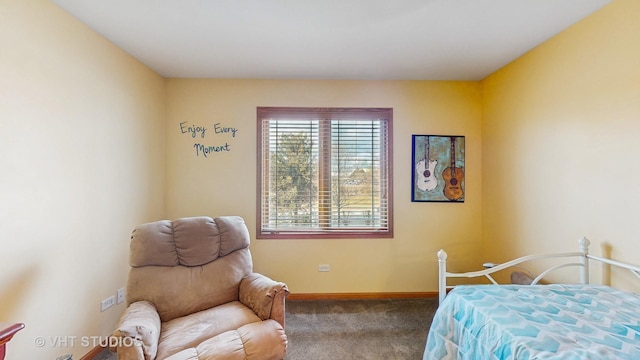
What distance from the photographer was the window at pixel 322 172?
10.2ft

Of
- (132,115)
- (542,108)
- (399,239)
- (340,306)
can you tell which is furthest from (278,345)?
(542,108)

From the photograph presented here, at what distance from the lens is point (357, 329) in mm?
2451

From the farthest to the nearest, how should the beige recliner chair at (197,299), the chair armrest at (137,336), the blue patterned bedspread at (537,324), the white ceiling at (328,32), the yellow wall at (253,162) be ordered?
the white ceiling at (328,32) < the yellow wall at (253,162) < the beige recliner chair at (197,299) < the chair armrest at (137,336) < the blue patterned bedspread at (537,324)

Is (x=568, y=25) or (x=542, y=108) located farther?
(x=542, y=108)

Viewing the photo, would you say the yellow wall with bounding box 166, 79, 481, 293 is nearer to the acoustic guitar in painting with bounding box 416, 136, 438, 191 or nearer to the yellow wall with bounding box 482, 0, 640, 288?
the acoustic guitar in painting with bounding box 416, 136, 438, 191

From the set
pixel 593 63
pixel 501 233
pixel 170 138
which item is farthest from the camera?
pixel 170 138

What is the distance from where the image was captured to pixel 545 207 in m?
2.30

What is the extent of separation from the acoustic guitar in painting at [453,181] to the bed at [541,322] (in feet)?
4.01

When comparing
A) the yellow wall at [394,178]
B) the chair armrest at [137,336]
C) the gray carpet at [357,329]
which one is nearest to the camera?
the chair armrest at [137,336]

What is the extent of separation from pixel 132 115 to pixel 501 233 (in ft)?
12.8

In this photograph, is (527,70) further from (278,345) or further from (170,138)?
(170,138)

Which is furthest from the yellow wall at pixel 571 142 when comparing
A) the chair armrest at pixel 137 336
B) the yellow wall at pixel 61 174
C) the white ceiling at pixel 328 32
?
the yellow wall at pixel 61 174

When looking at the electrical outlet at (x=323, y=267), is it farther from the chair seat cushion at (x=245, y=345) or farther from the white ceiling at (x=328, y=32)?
the white ceiling at (x=328, y=32)

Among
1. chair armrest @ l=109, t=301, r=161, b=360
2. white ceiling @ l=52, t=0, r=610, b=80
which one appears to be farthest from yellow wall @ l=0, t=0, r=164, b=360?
chair armrest @ l=109, t=301, r=161, b=360
